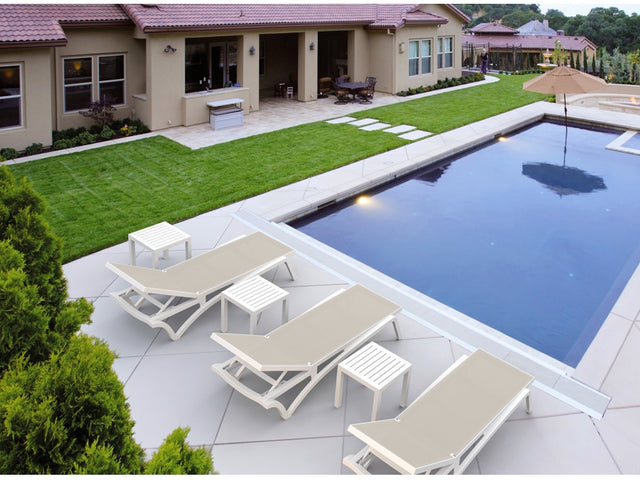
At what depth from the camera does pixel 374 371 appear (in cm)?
584

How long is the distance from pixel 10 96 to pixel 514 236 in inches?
542

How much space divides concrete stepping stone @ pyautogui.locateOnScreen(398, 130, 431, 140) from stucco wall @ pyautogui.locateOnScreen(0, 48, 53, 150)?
10.4 metres

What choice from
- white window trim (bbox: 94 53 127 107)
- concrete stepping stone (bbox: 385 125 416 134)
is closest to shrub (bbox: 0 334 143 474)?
concrete stepping stone (bbox: 385 125 416 134)

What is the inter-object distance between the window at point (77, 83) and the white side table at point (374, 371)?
1502 centimetres

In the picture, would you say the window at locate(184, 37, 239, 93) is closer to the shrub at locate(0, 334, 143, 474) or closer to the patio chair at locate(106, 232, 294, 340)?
the patio chair at locate(106, 232, 294, 340)

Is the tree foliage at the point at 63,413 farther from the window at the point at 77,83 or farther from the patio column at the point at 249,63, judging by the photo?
the patio column at the point at 249,63

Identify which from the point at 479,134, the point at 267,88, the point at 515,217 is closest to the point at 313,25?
the point at 267,88

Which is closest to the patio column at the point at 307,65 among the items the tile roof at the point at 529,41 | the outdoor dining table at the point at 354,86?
the outdoor dining table at the point at 354,86

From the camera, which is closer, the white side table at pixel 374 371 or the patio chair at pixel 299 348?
the white side table at pixel 374 371

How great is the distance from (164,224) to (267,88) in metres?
16.7

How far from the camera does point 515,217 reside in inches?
477

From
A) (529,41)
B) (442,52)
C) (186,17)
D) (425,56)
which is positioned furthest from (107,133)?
(529,41)

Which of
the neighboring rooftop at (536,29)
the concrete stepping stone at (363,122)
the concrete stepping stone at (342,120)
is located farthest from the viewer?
the neighboring rooftop at (536,29)

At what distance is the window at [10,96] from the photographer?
15.3 m
